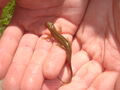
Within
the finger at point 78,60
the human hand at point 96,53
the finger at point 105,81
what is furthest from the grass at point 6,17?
the finger at point 105,81

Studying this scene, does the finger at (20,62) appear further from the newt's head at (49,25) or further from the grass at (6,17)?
the grass at (6,17)

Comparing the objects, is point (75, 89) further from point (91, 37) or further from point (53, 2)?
point (53, 2)

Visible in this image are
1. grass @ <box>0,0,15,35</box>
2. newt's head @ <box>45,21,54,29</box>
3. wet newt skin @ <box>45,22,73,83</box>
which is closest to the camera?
wet newt skin @ <box>45,22,73,83</box>

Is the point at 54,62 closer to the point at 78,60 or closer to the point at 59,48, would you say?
the point at 59,48

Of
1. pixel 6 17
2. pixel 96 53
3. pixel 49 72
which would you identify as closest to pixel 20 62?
pixel 49 72

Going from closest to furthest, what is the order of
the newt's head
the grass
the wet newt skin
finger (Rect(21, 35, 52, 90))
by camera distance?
finger (Rect(21, 35, 52, 90))
the wet newt skin
the newt's head
the grass

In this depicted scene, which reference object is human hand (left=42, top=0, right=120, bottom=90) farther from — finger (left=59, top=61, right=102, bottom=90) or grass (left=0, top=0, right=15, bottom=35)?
grass (left=0, top=0, right=15, bottom=35)

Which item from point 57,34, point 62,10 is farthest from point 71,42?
point 62,10

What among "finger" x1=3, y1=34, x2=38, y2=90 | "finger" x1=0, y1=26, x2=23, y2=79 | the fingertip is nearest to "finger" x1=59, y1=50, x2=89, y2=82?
the fingertip
